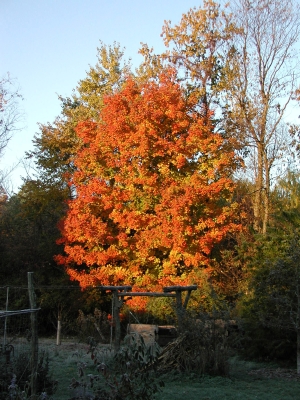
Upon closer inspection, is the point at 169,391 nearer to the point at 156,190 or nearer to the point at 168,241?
the point at 168,241

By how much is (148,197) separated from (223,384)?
10592 mm

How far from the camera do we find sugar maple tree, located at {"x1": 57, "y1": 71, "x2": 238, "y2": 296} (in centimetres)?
1800

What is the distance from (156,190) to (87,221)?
267cm

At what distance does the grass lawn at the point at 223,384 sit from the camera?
7.46m

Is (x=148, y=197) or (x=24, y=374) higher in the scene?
(x=148, y=197)

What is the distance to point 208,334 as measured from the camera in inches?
372

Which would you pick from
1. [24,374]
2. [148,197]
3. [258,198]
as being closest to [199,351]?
[24,374]

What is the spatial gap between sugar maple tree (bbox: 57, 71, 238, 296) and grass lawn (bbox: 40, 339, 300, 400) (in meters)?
6.93

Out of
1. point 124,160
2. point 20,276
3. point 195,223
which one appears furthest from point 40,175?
point 195,223

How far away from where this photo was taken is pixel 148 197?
61.1 feet

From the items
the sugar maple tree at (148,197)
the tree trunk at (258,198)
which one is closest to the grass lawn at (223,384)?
the sugar maple tree at (148,197)

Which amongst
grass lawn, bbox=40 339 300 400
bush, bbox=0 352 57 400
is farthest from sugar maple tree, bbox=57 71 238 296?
bush, bbox=0 352 57 400

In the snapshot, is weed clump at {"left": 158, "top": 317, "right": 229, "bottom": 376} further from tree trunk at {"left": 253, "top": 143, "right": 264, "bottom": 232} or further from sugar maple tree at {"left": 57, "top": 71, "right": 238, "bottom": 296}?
tree trunk at {"left": 253, "top": 143, "right": 264, "bottom": 232}

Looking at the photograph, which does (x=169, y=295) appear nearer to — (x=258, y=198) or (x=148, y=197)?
(x=148, y=197)
